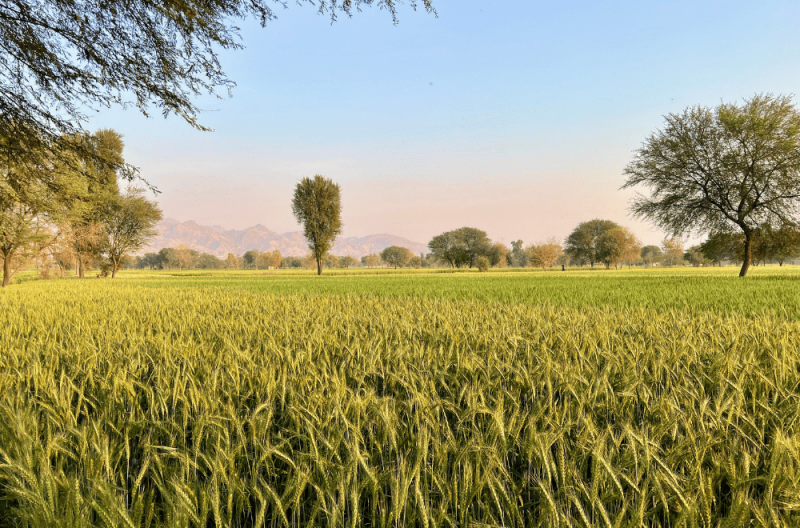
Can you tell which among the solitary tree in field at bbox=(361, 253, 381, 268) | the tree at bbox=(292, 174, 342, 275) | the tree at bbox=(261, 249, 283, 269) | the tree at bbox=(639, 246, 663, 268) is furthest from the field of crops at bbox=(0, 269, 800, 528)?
the tree at bbox=(639, 246, 663, 268)

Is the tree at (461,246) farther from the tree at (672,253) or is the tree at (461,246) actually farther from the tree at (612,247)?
the tree at (672,253)

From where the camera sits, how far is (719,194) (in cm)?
2397

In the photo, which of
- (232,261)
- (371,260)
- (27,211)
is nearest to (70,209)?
(27,211)

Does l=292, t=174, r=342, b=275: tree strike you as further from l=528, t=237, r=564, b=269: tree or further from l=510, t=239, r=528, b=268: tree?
l=510, t=239, r=528, b=268: tree

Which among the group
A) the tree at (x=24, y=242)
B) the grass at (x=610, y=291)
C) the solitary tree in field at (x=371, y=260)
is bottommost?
the grass at (x=610, y=291)

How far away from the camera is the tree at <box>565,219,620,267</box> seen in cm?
9688

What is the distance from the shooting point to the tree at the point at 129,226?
37.8 meters

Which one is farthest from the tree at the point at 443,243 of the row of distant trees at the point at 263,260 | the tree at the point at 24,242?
the tree at the point at 24,242

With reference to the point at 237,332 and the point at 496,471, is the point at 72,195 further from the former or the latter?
the point at 496,471

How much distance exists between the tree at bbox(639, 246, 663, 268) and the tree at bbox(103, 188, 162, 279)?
176 m

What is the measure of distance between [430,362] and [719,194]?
3000 centimetres

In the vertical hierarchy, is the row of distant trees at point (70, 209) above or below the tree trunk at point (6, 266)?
above

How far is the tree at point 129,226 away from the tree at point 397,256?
12523 centimetres

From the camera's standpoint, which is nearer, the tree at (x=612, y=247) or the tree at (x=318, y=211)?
the tree at (x=318, y=211)
